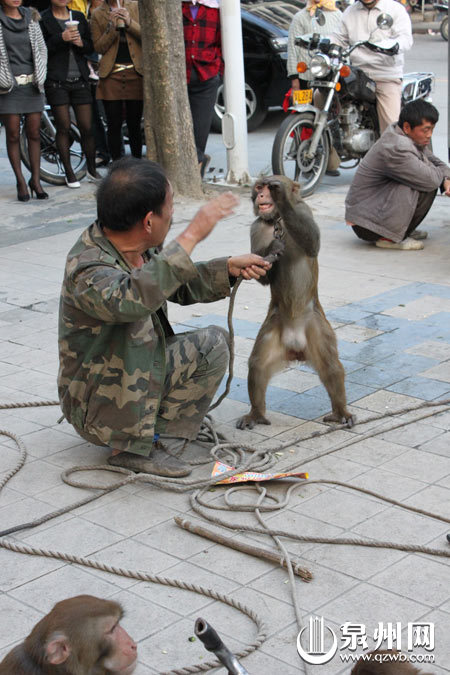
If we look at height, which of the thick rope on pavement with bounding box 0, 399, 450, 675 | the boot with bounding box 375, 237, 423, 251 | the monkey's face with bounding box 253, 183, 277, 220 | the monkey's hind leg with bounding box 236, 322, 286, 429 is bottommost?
the boot with bounding box 375, 237, 423, 251

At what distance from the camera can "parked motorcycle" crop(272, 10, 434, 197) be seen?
9352mm

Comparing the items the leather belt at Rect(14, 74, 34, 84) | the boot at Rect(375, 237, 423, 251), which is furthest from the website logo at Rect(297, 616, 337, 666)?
the leather belt at Rect(14, 74, 34, 84)

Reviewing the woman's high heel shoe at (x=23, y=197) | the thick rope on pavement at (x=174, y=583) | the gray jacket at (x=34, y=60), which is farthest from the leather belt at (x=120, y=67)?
the thick rope on pavement at (x=174, y=583)

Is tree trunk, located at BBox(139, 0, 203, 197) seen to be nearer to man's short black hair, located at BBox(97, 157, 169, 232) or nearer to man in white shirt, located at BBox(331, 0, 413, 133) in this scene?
man in white shirt, located at BBox(331, 0, 413, 133)

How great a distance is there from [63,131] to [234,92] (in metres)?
1.80

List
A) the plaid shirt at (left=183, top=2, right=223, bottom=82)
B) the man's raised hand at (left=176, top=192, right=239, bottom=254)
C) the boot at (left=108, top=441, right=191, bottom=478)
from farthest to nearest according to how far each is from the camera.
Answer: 1. the plaid shirt at (left=183, top=2, right=223, bottom=82)
2. the boot at (left=108, top=441, right=191, bottom=478)
3. the man's raised hand at (left=176, top=192, right=239, bottom=254)

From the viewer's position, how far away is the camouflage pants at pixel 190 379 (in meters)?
4.20

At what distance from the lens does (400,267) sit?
7266 millimetres

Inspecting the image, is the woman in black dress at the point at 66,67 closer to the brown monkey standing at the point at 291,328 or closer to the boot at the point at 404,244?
the boot at the point at 404,244

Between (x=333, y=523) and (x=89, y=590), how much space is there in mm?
987

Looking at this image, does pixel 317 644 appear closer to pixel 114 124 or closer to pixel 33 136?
pixel 33 136

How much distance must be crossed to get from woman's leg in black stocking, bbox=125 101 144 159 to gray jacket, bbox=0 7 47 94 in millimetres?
1177

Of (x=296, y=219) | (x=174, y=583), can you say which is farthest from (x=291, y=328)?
(x=174, y=583)

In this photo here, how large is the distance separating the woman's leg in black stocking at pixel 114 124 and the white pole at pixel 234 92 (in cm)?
116
